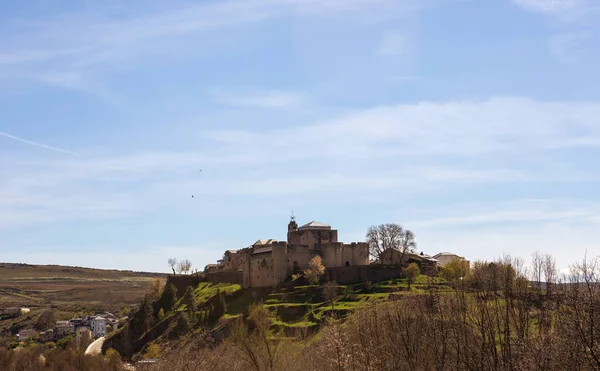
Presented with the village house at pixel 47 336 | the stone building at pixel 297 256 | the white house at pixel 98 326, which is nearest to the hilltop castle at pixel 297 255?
the stone building at pixel 297 256

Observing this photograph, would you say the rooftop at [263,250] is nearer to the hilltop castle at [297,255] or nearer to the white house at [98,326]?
the hilltop castle at [297,255]

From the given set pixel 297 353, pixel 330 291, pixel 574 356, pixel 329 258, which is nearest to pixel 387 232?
pixel 329 258

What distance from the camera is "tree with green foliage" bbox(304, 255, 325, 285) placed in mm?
96875

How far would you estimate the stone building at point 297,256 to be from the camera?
3964 inches

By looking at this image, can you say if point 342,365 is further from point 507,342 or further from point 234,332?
point 234,332

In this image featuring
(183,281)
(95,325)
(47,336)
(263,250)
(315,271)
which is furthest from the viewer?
(95,325)

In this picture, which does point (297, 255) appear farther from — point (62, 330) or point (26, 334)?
point (26, 334)

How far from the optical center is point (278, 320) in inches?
3369

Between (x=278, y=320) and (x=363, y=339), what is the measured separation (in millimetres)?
40449

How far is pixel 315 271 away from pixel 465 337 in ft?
182

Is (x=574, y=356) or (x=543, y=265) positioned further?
(x=543, y=265)

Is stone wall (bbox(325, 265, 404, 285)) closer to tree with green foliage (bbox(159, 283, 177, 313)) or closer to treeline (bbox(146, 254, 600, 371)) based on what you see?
tree with green foliage (bbox(159, 283, 177, 313))

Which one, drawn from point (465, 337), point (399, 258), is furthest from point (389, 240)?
point (465, 337)

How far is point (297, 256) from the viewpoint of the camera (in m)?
103
